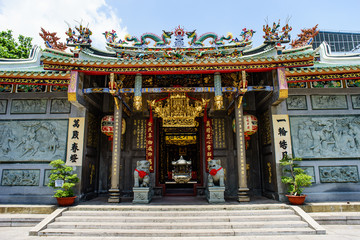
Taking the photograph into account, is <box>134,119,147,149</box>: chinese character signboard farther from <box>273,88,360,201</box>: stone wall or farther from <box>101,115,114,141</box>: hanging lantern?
<box>273,88,360,201</box>: stone wall

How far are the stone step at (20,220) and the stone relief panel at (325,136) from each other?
25.3ft

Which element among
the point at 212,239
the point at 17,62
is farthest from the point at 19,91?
the point at 212,239

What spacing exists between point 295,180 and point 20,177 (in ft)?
27.5

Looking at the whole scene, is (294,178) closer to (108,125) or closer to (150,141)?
(150,141)

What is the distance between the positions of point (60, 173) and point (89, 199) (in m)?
1.68

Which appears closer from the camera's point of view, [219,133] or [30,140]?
[30,140]

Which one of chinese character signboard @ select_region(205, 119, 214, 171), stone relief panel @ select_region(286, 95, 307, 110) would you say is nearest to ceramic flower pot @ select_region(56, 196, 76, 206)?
chinese character signboard @ select_region(205, 119, 214, 171)

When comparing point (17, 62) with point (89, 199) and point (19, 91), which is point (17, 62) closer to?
point (19, 91)

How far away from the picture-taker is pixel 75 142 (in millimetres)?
7406

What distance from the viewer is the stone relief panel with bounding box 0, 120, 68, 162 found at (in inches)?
289

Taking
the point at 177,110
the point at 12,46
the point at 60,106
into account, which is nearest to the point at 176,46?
the point at 177,110

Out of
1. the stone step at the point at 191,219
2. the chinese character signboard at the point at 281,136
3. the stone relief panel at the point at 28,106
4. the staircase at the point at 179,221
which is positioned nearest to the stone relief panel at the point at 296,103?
the chinese character signboard at the point at 281,136

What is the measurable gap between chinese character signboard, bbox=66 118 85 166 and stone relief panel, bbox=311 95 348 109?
25.5 ft

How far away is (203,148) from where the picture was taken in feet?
30.6
